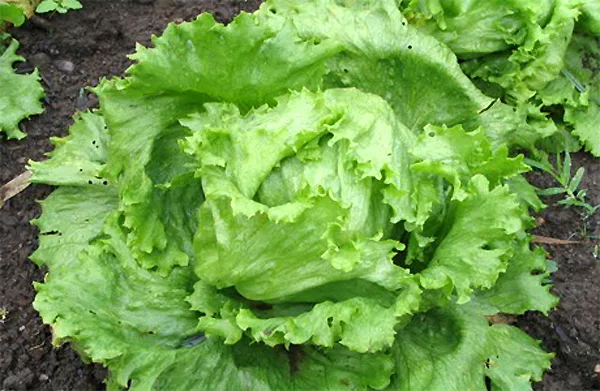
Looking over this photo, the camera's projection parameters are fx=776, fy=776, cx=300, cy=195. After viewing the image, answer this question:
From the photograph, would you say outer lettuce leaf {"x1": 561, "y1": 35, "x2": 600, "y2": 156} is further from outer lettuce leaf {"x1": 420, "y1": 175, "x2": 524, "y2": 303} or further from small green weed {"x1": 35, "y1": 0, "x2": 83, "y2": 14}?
small green weed {"x1": 35, "y1": 0, "x2": 83, "y2": 14}

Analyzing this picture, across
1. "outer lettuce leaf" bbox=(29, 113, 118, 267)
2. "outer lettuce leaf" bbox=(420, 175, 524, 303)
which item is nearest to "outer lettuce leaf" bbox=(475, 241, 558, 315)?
"outer lettuce leaf" bbox=(420, 175, 524, 303)

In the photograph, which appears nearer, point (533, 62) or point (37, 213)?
point (533, 62)

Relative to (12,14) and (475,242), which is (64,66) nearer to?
(12,14)

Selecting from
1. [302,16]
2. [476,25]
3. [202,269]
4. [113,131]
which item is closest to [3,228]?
[113,131]

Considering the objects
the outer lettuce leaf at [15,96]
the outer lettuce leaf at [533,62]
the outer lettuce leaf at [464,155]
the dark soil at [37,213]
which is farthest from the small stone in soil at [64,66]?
the outer lettuce leaf at [464,155]

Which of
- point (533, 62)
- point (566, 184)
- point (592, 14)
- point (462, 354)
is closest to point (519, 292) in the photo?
point (462, 354)

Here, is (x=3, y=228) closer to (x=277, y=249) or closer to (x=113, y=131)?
(x=113, y=131)

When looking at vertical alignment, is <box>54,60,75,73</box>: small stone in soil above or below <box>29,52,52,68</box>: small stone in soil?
below
